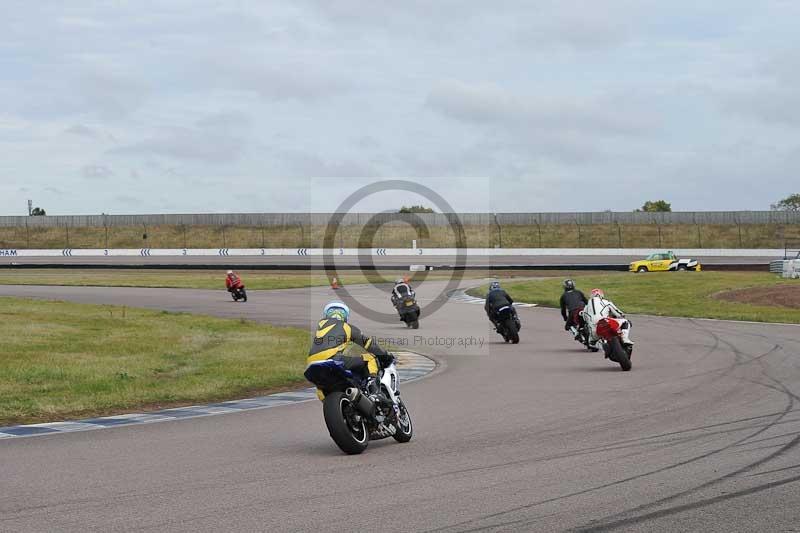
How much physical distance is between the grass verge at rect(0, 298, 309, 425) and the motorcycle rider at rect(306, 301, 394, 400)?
4601 millimetres

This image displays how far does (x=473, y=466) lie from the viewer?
9.20 m

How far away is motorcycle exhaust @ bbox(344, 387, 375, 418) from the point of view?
10297mm

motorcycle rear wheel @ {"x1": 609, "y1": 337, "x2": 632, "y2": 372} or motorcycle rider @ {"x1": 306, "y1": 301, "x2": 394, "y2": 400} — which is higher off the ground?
motorcycle rider @ {"x1": 306, "y1": 301, "x2": 394, "y2": 400}

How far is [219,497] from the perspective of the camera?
8.02 metres

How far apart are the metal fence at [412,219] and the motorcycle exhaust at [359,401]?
87179 millimetres

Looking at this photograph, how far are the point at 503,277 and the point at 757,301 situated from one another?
23.5 meters

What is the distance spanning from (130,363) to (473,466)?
440 inches

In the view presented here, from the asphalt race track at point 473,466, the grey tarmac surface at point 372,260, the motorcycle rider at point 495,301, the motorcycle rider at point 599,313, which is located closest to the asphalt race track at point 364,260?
the grey tarmac surface at point 372,260

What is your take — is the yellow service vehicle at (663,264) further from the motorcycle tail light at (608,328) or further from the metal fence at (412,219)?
the motorcycle tail light at (608,328)

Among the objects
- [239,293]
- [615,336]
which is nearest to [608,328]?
[615,336]

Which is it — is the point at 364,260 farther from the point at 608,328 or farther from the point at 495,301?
the point at 608,328

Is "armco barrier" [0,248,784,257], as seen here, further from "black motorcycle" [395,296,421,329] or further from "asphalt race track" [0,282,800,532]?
"asphalt race track" [0,282,800,532]

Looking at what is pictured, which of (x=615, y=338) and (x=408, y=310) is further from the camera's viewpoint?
(x=408, y=310)

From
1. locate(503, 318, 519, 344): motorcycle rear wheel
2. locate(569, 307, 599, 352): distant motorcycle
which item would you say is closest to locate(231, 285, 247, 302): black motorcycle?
locate(503, 318, 519, 344): motorcycle rear wheel
